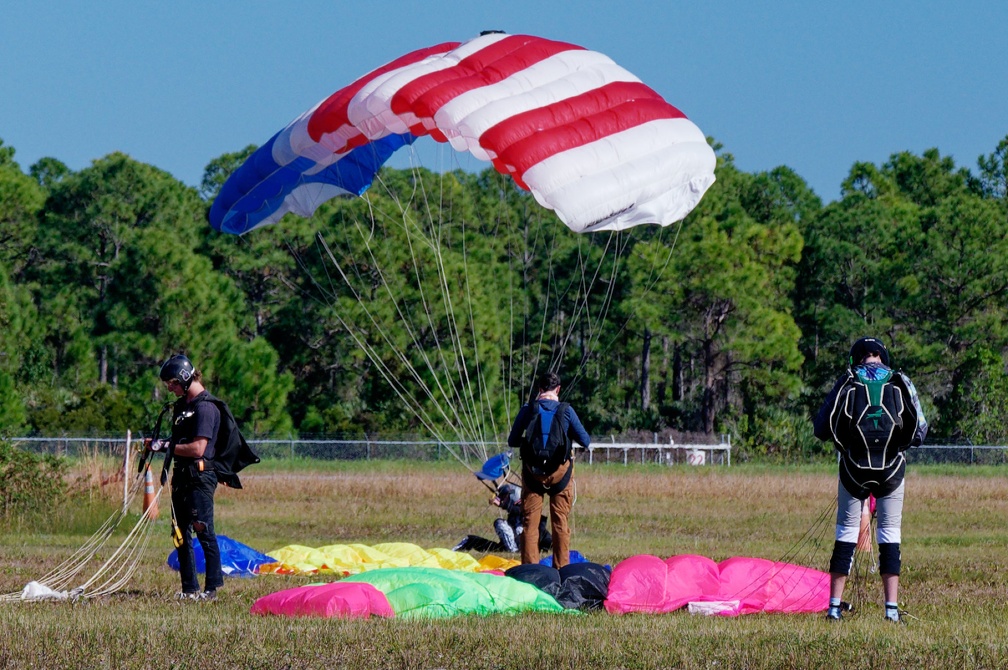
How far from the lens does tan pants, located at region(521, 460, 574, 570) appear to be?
992 cm

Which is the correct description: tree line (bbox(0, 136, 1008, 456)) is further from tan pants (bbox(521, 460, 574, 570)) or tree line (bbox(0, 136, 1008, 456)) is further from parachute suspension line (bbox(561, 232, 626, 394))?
tan pants (bbox(521, 460, 574, 570))

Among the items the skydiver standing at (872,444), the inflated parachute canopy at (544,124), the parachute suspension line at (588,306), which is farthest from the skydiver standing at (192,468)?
the skydiver standing at (872,444)

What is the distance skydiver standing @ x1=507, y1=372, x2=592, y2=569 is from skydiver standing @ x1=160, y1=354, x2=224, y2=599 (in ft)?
7.01

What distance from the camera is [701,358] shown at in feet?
138

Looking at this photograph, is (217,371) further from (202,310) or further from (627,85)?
(627,85)

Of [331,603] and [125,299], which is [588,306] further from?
[331,603]

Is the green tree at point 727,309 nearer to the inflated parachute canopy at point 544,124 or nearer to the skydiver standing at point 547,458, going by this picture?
the inflated parachute canopy at point 544,124

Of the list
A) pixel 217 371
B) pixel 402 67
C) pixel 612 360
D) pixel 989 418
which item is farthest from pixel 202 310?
pixel 402 67

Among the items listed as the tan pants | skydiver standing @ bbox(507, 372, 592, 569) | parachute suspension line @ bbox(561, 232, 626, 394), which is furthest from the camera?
parachute suspension line @ bbox(561, 232, 626, 394)

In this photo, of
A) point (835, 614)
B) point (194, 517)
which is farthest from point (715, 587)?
point (194, 517)

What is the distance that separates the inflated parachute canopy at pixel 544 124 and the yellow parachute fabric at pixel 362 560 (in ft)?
8.71

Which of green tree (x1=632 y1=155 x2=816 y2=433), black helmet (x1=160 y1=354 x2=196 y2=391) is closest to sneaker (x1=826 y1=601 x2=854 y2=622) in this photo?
black helmet (x1=160 y1=354 x2=196 y2=391)

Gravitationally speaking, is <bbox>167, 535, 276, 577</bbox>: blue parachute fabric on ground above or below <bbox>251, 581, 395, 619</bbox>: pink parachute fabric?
below

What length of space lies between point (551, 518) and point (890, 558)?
2.90 metres
